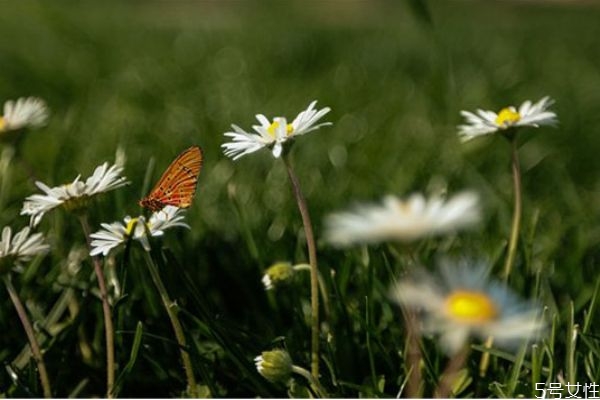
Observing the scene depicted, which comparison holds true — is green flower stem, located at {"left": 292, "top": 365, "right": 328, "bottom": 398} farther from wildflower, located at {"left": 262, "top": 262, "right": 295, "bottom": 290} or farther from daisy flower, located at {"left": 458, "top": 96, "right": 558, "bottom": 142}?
daisy flower, located at {"left": 458, "top": 96, "right": 558, "bottom": 142}

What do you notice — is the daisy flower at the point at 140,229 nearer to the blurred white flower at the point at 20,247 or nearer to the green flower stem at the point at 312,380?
the blurred white flower at the point at 20,247

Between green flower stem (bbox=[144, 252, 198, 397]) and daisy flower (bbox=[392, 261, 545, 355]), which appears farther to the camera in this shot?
green flower stem (bbox=[144, 252, 198, 397])

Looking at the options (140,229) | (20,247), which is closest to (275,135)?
(140,229)

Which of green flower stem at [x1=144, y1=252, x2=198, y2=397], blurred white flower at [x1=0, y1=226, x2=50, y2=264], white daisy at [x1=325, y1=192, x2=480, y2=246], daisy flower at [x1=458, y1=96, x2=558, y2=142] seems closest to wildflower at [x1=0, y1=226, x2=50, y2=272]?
blurred white flower at [x1=0, y1=226, x2=50, y2=264]

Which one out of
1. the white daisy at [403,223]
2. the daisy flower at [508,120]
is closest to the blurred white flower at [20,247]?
the white daisy at [403,223]

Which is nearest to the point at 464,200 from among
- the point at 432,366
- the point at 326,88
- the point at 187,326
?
the point at 432,366

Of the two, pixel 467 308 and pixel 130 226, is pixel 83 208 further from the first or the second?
pixel 467 308

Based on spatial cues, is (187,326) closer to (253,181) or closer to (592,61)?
(253,181)
